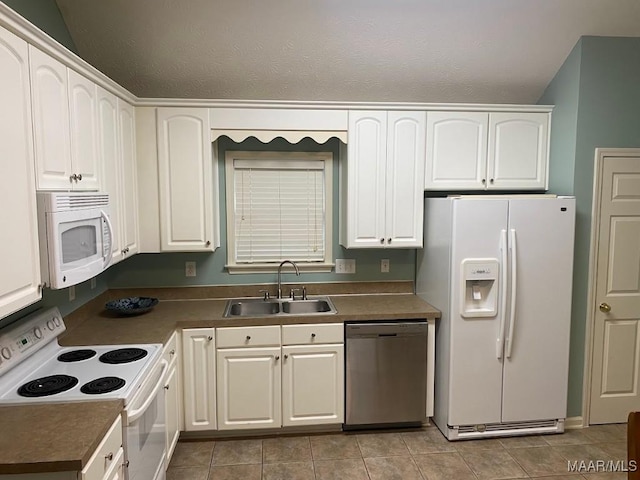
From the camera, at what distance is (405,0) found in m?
2.84

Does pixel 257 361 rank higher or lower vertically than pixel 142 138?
lower

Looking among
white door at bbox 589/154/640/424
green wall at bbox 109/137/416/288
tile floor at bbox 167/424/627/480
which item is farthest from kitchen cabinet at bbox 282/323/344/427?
white door at bbox 589/154/640/424

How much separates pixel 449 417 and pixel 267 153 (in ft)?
7.49

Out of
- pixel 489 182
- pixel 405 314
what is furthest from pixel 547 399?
pixel 489 182

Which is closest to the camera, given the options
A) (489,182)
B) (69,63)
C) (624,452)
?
(69,63)

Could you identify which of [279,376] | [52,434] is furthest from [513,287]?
[52,434]

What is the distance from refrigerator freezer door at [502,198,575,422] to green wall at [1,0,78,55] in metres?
2.95

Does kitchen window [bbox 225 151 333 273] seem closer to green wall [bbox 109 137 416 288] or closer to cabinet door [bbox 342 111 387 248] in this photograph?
green wall [bbox 109 137 416 288]

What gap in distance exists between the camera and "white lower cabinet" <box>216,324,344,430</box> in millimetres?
3137

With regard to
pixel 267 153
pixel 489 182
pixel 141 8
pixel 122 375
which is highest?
pixel 141 8

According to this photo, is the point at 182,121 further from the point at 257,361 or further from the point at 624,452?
the point at 624,452

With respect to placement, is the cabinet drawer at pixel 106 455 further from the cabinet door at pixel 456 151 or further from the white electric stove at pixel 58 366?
the cabinet door at pixel 456 151

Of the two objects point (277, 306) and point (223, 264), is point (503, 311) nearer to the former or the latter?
point (277, 306)

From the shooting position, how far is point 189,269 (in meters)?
3.62
